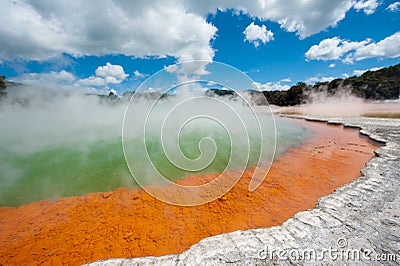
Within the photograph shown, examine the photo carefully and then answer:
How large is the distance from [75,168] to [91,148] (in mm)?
2014

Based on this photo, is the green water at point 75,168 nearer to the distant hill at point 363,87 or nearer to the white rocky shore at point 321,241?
the white rocky shore at point 321,241

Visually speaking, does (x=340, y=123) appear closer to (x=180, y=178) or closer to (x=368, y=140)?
(x=368, y=140)

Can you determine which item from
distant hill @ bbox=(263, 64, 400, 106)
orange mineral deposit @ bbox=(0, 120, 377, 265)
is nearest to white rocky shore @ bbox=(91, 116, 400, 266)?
orange mineral deposit @ bbox=(0, 120, 377, 265)

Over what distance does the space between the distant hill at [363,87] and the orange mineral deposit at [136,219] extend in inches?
1763

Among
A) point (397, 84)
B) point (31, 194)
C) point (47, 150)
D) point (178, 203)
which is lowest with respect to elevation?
point (178, 203)

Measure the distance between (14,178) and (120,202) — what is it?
3.75 metres

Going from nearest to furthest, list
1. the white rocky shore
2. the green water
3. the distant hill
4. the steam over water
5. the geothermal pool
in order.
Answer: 1. the white rocky shore
2. the green water
3. the geothermal pool
4. the steam over water
5. the distant hill

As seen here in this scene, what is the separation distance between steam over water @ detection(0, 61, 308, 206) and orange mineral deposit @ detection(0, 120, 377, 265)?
73 centimetres

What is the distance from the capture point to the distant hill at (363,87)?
34.6 m

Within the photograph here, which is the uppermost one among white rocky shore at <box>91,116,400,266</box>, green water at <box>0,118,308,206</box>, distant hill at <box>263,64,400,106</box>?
distant hill at <box>263,64,400,106</box>

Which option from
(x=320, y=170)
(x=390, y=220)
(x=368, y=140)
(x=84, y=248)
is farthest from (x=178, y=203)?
(x=368, y=140)

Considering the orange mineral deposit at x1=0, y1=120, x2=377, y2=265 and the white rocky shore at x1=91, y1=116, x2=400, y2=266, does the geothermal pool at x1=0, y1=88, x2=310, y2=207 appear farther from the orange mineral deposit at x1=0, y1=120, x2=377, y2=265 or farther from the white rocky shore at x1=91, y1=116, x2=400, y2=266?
the white rocky shore at x1=91, y1=116, x2=400, y2=266

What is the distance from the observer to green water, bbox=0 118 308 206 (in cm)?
466

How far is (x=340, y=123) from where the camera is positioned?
13.4 m
